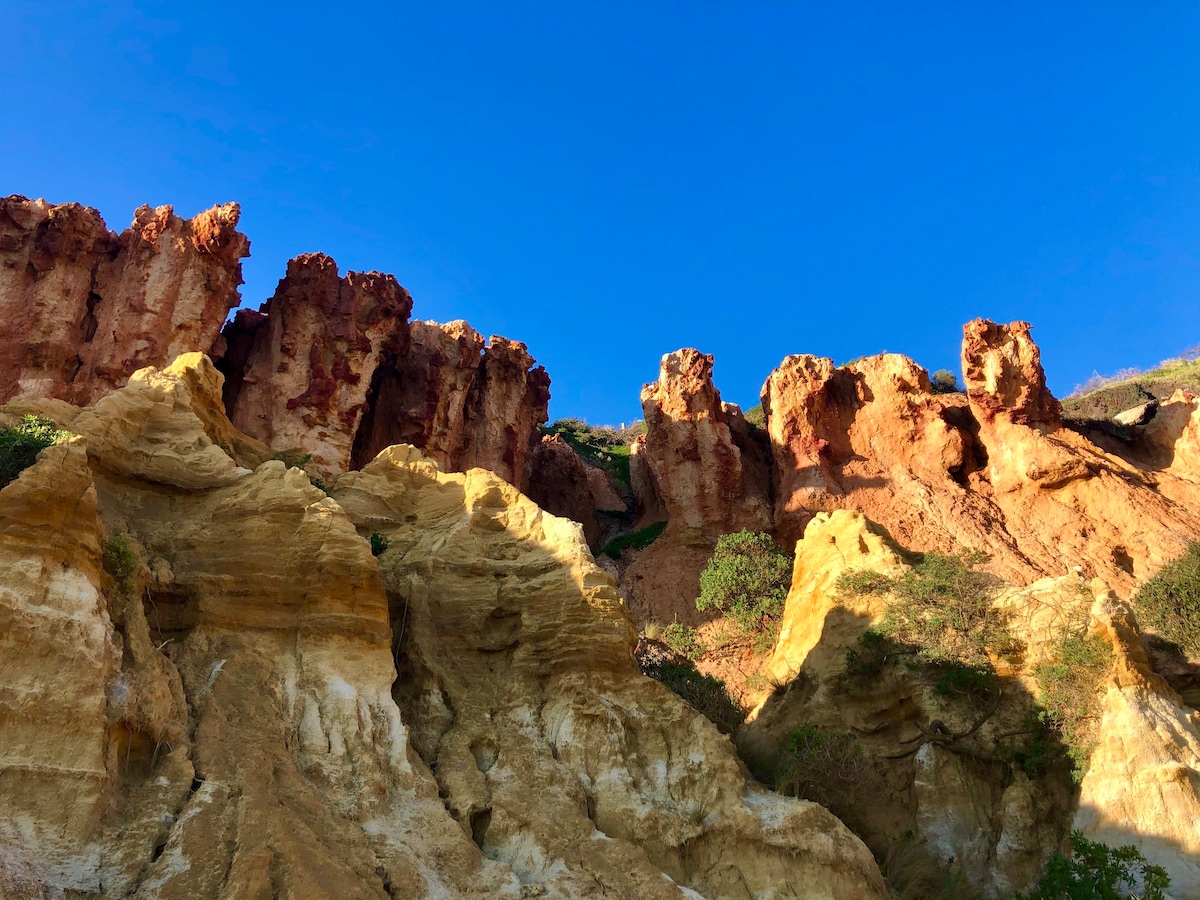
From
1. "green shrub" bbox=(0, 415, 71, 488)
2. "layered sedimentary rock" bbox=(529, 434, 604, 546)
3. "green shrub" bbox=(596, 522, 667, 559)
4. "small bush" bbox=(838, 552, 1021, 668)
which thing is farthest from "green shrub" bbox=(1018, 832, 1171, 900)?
"layered sedimentary rock" bbox=(529, 434, 604, 546)

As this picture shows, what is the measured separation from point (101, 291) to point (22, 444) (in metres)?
21.2

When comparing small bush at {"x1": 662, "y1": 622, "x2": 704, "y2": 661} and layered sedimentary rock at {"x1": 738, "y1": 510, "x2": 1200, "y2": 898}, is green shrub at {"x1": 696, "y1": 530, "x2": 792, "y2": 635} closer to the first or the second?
small bush at {"x1": 662, "y1": 622, "x2": 704, "y2": 661}

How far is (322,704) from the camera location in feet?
40.7

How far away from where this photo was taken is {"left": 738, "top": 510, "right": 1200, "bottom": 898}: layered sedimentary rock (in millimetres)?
14953

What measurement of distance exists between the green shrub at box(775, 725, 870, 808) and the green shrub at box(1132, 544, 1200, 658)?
912 centimetres

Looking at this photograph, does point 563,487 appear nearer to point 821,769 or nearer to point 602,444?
point 602,444

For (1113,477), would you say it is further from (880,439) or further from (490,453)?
(490,453)

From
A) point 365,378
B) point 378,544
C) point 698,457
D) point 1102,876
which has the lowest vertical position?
point 1102,876

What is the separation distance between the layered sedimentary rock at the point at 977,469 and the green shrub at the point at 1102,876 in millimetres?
16750

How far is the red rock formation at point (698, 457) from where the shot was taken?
35.7 meters

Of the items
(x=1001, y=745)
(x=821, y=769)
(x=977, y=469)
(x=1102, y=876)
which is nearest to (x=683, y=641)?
(x=821, y=769)

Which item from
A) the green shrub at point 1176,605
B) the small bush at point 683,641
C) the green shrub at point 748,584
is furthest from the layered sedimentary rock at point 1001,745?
the small bush at point 683,641

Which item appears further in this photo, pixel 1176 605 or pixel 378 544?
pixel 1176 605

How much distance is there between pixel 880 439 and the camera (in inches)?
1447
